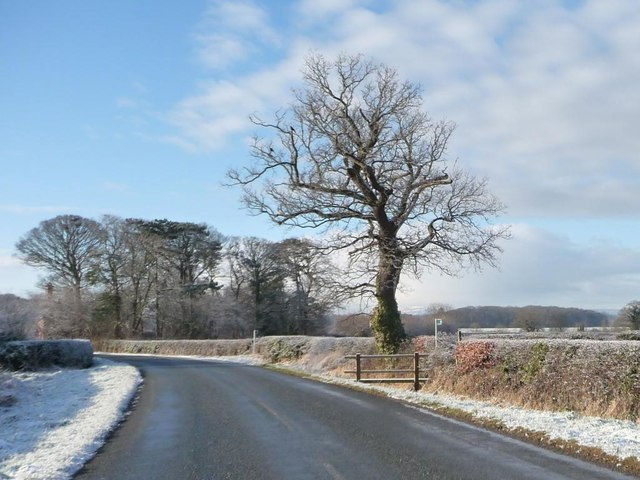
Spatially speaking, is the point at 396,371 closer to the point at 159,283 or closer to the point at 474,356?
the point at 474,356

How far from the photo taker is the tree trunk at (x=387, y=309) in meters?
23.7

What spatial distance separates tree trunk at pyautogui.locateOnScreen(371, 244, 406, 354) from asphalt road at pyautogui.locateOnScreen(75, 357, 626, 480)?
7966mm

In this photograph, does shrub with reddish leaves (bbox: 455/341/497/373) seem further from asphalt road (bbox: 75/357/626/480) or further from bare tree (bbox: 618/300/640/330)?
bare tree (bbox: 618/300/640/330)

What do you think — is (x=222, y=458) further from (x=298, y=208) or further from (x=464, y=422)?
(x=298, y=208)

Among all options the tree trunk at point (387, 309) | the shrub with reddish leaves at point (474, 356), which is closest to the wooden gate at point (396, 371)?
the shrub with reddish leaves at point (474, 356)

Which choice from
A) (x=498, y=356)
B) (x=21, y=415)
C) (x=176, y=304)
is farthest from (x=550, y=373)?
(x=176, y=304)

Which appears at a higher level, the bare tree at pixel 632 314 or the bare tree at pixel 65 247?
the bare tree at pixel 65 247

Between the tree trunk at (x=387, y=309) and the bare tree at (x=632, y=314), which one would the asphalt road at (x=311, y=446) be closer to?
the tree trunk at (x=387, y=309)

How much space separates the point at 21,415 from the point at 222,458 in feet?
23.9

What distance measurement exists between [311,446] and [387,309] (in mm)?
14668

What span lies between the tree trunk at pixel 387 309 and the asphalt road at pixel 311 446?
7966 mm

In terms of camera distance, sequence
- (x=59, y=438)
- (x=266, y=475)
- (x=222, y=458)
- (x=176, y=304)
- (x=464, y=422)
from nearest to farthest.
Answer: (x=266, y=475)
(x=222, y=458)
(x=59, y=438)
(x=464, y=422)
(x=176, y=304)

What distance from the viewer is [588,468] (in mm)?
8016

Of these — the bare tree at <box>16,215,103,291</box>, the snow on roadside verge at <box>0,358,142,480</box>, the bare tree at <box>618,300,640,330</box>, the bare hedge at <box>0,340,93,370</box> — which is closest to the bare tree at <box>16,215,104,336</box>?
the bare tree at <box>16,215,103,291</box>
